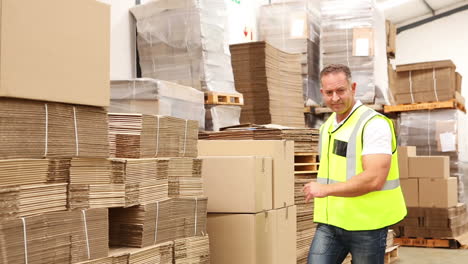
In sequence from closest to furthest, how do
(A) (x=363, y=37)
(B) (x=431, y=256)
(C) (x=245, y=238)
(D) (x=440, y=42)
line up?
1. (C) (x=245, y=238)
2. (A) (x=363, y=37)
3. (B) (x=431, y=256)
4. (D) (x=440, y=42)

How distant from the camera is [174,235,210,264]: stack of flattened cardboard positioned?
4031mm

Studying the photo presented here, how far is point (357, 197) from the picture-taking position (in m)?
3.69

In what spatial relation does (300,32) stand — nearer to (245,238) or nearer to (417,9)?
(245,238)

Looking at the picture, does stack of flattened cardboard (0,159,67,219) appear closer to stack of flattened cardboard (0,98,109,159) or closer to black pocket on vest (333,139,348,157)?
stack of flattened cardboard (0,98,109,159)

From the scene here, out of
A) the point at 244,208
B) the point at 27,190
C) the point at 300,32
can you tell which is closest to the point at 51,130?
the point at 27,190

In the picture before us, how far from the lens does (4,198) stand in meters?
2.83

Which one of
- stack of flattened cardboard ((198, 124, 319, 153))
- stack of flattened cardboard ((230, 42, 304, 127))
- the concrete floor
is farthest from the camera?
the concrete floor

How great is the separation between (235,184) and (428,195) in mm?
5601

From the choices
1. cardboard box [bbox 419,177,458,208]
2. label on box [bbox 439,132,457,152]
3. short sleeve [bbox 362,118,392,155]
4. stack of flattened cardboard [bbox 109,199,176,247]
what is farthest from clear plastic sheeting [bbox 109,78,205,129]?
label on box [bbox 439,132,457,152]

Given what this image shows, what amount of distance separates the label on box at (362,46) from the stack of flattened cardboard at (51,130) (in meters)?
5.60

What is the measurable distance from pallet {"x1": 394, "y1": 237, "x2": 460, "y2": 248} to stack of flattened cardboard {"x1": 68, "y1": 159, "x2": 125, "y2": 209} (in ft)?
23.1

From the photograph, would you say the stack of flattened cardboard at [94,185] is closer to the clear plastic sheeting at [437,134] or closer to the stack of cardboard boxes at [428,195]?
the stack of cardboard boxes at [428,195]

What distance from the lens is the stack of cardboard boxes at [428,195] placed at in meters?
9.34

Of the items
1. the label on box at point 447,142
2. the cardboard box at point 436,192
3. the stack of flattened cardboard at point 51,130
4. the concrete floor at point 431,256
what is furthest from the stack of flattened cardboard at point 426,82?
the stack of flattened cardboard at point 51,130
